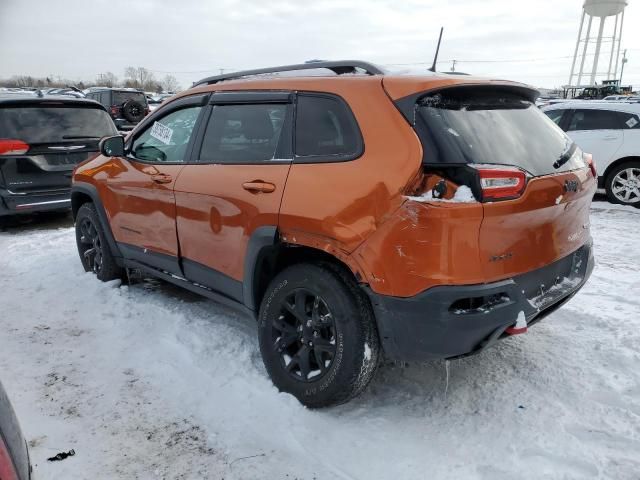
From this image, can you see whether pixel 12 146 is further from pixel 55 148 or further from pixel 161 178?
pixel 161 178

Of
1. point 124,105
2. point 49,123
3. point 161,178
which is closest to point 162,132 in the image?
point 161,178

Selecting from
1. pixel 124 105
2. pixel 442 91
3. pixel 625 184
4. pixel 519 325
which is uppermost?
pixel 442 91

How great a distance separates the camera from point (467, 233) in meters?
2.23

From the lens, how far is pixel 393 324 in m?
2.42

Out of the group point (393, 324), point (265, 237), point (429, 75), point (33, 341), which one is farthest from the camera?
point (33, 341)

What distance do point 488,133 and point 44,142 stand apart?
594cm

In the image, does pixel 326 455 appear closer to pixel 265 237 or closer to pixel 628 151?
pixel 265 237

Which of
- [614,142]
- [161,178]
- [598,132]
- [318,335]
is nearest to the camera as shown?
[318,335]

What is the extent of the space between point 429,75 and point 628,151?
6.75 m

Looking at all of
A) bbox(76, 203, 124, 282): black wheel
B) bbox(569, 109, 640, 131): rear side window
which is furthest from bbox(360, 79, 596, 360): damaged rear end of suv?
bbox(569, 109, 640, 131): rear side window

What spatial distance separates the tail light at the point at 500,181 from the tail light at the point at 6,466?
6.44ft

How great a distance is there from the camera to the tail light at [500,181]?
224 centimetres

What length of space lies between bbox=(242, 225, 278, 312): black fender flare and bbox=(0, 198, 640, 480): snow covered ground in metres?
0.47

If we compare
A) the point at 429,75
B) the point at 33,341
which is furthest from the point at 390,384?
the point at 33,341
